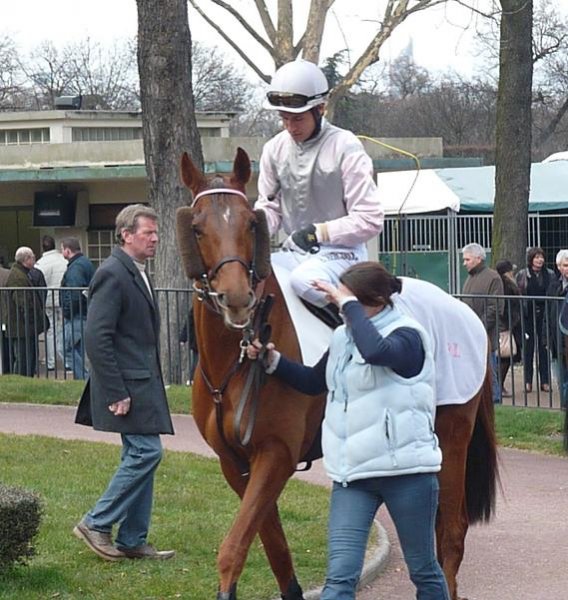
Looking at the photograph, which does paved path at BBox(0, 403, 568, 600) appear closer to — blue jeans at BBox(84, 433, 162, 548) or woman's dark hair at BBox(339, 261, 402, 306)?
blue jeans at BBox(84, 433, 162, 548)

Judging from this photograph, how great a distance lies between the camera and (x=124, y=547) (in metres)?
7.64

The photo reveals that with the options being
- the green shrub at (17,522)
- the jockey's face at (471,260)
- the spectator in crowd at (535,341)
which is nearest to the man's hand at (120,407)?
the green shrub at (17,522)

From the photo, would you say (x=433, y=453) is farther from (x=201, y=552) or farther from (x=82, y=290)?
(x=82, y=290)

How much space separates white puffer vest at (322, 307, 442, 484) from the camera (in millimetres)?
5316

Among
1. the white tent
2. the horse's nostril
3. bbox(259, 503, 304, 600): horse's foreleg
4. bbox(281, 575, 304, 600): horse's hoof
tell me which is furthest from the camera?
the white tent

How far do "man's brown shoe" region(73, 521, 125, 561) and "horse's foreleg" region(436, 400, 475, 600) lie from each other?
189cm

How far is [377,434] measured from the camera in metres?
5.33

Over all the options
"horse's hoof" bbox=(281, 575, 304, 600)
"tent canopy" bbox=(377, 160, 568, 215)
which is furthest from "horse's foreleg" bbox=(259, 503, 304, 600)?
"tent canopy" bbox=(377, 160, 568, 215)

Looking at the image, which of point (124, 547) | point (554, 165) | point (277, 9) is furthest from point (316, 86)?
point (554, 165)

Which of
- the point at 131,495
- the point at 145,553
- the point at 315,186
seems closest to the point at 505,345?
Answer: the point at 145,553

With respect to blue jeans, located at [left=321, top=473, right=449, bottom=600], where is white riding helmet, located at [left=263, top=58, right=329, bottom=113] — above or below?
above

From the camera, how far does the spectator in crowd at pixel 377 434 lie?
531cm

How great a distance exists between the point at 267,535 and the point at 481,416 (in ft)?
4.77

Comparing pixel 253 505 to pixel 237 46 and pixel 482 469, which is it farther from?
pixel 237 46
